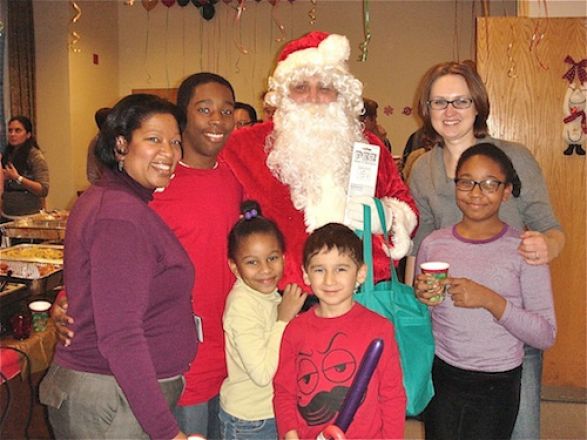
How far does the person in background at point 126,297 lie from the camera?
1431mm

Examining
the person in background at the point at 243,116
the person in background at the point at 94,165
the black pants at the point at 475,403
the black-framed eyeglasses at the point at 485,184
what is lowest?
the black pants at the point at 475,403

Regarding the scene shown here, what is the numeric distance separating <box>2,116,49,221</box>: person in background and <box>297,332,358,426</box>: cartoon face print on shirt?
426 cm

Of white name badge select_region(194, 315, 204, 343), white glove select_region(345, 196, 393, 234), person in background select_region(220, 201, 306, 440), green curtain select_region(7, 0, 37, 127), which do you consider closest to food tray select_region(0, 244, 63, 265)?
white name badge select_region(194, 315, 204, 343)

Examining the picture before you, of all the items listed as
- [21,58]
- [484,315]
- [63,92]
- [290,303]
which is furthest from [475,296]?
[21,58]

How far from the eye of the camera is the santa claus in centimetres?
236

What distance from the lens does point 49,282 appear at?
310 cm

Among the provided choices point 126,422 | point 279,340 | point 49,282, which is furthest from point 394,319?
point 49,282

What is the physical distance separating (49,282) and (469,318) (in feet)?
6.91

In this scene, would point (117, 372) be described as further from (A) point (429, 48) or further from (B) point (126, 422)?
(A) point (429, 48)

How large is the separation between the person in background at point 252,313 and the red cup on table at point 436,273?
42cm

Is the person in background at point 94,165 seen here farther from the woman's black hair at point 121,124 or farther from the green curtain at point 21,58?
the green curtain at point 21,58

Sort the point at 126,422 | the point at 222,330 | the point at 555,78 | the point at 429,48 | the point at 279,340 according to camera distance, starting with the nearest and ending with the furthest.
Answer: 1. the point at 126,422
2. the point at 279,340
3. the point at 222,330
4. the point at 555,78
5. the point at 429,48

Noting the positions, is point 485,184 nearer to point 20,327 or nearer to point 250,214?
point 250,214

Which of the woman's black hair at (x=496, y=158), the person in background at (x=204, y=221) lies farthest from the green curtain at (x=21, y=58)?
the woman's black hair at (x=496, y=158)
